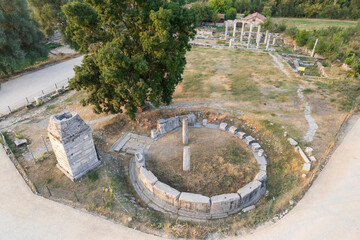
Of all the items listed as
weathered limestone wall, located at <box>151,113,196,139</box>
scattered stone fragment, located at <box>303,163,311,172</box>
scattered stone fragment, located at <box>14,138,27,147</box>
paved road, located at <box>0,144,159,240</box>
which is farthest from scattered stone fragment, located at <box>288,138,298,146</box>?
scattered stone fragment, located at <box>14,138,27,147</box>

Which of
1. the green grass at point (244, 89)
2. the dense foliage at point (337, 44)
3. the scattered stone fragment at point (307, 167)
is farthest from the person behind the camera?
the dense foliage at point (337, 44)

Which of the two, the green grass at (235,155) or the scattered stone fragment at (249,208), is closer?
the scattered stone fragment at (249,208)

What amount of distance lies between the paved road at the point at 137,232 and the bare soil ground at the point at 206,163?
3014 millimetres

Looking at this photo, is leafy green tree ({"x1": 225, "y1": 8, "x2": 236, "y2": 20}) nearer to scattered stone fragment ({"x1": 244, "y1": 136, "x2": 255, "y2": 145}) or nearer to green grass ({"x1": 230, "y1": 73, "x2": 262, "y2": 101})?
green grass ({"x1": 230, "y1": 73, "x2": 262, "y2": 101})

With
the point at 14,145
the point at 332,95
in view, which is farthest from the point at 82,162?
the point at 332,95

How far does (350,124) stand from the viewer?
16469 mm

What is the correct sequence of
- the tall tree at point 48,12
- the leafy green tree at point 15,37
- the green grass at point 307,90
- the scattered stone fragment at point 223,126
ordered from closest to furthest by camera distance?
the scattered stone fragment at point 223,126
the green grass at point 307,90
the leafy green tree at point 15,37
the tall tree at point 48,12

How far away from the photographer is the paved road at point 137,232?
9.62 m

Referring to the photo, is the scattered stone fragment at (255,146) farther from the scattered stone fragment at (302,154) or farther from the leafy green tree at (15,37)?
the leafy green tree at (15,37)

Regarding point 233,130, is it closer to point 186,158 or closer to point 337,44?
point 186,158

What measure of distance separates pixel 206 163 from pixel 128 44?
9237mm

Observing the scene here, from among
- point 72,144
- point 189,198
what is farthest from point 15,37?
point 189,198

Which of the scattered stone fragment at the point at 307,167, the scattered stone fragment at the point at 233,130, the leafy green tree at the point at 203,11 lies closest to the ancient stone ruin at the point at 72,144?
the scattered stone fragment at the point at 233,130

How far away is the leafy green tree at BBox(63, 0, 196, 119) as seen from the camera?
13.0 meters
